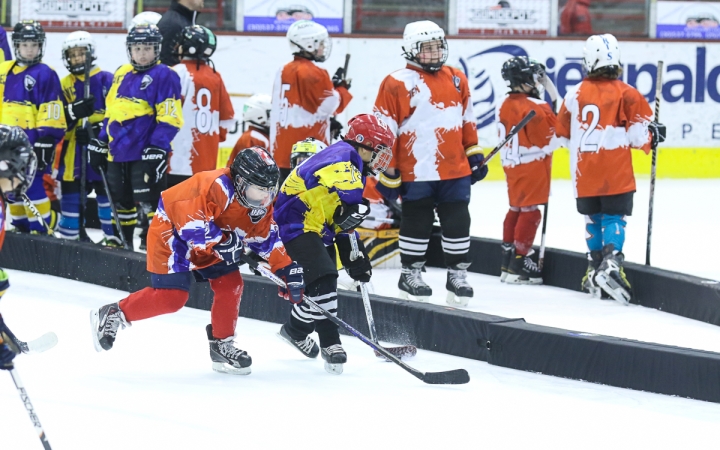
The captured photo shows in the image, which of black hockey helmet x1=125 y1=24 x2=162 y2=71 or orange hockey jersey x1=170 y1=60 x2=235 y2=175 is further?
orange hockey jersey x1=170 y1=60 x2=235 y2=175

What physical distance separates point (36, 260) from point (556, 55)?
5286 millimetres

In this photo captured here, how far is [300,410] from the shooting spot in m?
3.58

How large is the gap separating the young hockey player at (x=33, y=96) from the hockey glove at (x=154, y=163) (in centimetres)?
83

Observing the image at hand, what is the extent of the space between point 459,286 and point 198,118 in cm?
193

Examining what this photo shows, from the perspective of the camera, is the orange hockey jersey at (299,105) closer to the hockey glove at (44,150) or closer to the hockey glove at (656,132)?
the hockey glove at (44,150)

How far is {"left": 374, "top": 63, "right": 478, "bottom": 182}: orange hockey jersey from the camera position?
5359 mm

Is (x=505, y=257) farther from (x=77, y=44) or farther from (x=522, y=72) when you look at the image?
(x=77, y=44)

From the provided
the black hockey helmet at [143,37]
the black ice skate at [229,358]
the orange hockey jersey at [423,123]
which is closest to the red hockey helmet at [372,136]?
the black ice skate at [229,358]

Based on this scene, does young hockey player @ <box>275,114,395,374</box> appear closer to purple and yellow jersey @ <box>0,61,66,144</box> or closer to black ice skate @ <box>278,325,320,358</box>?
black ice skate @ <box>278,325,320,358</box>

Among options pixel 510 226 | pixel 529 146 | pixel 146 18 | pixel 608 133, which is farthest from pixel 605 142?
pixel 146 18

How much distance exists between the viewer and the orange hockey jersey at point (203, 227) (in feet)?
12.6

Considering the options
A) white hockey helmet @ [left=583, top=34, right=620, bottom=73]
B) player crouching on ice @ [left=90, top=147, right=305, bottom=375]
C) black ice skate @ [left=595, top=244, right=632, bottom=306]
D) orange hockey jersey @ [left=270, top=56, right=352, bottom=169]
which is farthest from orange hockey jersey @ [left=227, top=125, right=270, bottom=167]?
player crouching on ice @ [left=90, top=147, right=305, bottom=375]

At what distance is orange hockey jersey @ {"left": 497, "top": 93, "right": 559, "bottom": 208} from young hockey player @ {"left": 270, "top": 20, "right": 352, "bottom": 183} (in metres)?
1.02

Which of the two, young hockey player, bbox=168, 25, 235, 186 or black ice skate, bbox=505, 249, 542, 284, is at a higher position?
young hockey player, bbox=168, 25, 235, 186
